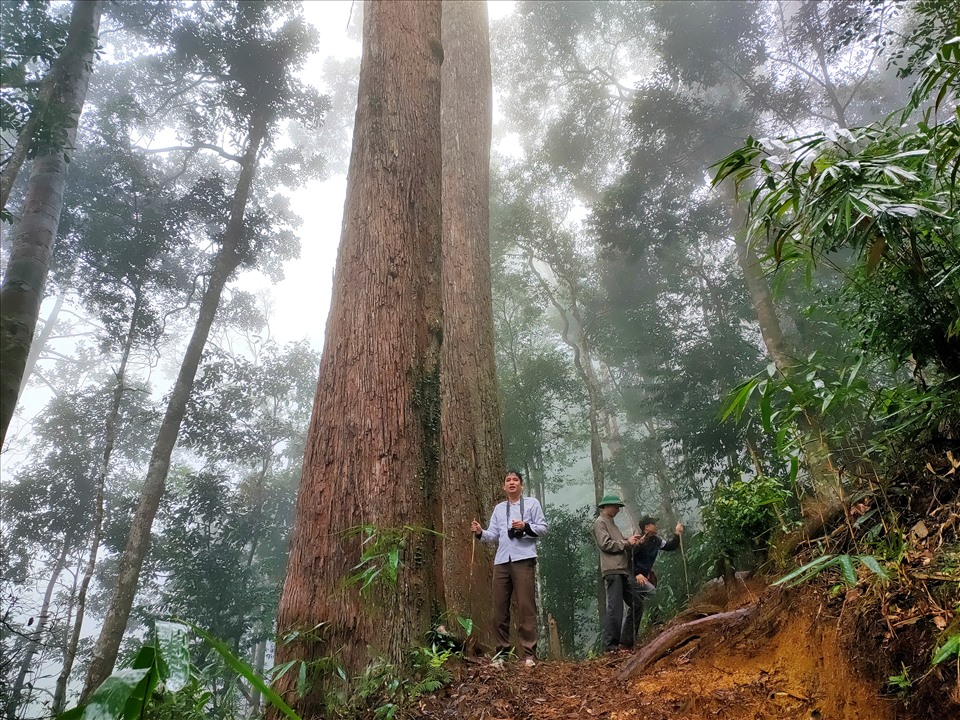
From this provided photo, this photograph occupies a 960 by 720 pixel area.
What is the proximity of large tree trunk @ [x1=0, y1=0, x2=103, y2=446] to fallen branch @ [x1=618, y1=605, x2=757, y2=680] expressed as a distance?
547cm

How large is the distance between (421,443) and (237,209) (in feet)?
37.6

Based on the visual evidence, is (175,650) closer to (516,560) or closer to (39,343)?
(516,560)

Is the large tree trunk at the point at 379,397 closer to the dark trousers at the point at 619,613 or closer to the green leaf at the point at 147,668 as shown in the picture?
the green leaf at the point at 147,668

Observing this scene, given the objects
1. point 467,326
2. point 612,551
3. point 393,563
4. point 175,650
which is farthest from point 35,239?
point 175,650

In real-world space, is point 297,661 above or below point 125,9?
below

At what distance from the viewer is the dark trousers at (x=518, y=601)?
3.92 m

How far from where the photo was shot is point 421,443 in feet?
8.83

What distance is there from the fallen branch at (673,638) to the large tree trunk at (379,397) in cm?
128

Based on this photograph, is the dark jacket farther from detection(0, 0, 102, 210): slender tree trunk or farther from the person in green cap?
detection(0, 0, 102, 210): slender tree trunk

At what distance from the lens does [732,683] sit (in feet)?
8.01

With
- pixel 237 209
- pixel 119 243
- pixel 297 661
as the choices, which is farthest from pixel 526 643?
pixel 119 243

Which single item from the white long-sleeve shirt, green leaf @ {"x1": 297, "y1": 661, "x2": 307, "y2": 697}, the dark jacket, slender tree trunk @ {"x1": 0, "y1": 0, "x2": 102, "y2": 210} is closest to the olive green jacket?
the dark jacket

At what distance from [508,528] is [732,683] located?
1.94m

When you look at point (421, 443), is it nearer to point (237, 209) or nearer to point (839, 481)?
point (839, 481)
